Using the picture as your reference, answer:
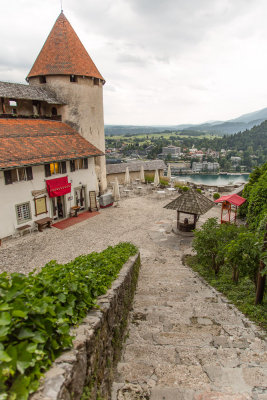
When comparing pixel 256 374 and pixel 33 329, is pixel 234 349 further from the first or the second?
pixel 33 329

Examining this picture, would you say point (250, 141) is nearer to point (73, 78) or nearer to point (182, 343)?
point (73, 78)

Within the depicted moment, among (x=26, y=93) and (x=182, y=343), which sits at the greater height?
(x=26, y=93)

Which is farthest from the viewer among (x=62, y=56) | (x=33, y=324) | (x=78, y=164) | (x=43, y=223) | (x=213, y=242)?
(x=62, y=56)

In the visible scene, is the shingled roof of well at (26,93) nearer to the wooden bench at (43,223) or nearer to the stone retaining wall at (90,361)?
the wooden bench at (43,223)

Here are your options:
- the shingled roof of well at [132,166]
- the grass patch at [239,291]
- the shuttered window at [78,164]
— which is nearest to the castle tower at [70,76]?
the shuttered window at [78,164]

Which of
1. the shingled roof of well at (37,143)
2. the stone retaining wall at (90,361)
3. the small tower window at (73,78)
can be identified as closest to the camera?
the stone retaining wall at (90,361)

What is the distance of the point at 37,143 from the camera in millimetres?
17562

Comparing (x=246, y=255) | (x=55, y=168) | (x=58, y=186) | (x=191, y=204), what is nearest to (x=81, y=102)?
(x=55, y=168)

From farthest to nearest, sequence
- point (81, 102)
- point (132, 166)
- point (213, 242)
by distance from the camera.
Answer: point (132, 166) < point (81, 102) < point (213, 242)

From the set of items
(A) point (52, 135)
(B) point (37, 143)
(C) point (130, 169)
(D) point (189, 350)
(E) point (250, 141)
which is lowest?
(D) point (189, 350)

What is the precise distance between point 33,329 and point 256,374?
371 centimetres

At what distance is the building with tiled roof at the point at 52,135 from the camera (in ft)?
50.5

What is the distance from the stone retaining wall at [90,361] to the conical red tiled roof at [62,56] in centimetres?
2241

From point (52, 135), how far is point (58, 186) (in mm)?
4653
